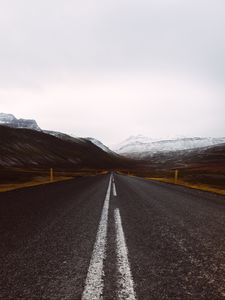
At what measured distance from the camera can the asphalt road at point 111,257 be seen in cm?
294

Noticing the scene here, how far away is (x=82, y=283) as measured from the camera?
10.1 feet

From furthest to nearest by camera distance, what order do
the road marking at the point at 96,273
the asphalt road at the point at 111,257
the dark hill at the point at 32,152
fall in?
the dark hill at the point at 32,152, the asphalt road at the point at 111,257, the road marking at the point at 96,273

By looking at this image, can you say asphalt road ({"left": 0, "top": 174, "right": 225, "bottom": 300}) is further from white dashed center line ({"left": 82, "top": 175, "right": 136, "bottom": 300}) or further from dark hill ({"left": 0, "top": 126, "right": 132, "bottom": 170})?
dark hill ({"left": 0, "top": 126, "right": 132, "bottom": 170})

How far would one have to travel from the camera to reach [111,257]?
4.00 meters

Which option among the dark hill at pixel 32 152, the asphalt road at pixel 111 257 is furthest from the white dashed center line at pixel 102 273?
the dark hill at pixel 32 152

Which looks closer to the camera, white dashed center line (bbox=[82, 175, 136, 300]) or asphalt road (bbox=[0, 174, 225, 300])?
white dashed center line (bbox=[82, 175, 136, 300])

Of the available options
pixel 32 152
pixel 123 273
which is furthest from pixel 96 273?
pixel 32 152

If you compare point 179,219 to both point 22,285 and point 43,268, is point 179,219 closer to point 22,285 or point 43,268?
point 43,268

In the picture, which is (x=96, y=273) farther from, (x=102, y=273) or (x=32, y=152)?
(x=32, y=152)

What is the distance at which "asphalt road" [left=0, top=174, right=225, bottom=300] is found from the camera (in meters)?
2.94

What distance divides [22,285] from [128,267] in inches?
51.6

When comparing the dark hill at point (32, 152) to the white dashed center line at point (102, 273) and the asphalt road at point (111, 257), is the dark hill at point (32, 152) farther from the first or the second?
the white dashed center line at point (102, 273)

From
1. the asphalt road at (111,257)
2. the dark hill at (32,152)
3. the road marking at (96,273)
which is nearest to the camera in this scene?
the road marking at (96,273)

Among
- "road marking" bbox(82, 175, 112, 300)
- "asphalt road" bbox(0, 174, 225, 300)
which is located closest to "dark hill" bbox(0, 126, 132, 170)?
"asphalt road" bbox(0, 174, 225, 300)
